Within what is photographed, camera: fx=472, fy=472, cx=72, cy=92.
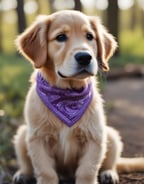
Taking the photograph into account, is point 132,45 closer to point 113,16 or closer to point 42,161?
point 113,16

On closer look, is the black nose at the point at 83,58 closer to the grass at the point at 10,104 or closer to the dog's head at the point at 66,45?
the dog's head at the point at 66,45

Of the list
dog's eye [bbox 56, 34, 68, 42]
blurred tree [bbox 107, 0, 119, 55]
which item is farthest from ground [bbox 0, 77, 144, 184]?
blurred tree [bbox 107, 0, 119, 55]

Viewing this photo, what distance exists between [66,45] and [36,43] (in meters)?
0.36

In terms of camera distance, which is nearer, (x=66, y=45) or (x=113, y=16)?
(x=66, y=45)

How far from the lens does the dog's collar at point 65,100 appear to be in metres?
4.26

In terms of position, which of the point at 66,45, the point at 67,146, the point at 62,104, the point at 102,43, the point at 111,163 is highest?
the point at 66,45

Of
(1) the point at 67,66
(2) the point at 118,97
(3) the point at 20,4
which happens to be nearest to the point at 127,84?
(2) the point at 118,97

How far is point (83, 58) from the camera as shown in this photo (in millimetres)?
3875

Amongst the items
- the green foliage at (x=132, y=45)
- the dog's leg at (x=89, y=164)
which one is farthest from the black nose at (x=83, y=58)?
the green foliage at (x=132, y=45)

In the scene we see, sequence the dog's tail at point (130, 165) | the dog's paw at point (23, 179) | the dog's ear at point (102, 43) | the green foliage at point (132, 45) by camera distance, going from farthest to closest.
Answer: the green foliage at point (132, 45), the dog's tail at point (130, 165), the dog's paw at point (23, 179), the dog's ear at point (102, 43)

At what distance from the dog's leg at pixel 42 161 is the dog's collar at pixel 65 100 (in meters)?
0.30

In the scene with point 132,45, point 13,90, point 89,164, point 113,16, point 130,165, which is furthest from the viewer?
point 132,45

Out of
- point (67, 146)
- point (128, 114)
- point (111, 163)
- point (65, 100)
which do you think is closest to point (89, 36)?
point (65, 100)

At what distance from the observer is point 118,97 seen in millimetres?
11305
